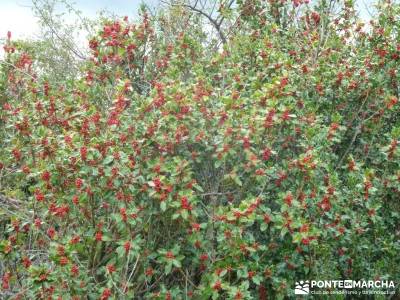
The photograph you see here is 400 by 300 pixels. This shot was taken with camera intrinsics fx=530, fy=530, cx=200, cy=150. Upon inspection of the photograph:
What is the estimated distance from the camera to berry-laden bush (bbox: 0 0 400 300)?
13.8 ft

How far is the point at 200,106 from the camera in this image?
189 inches

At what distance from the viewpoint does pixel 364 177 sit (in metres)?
4.86

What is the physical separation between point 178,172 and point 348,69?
2.79 meters

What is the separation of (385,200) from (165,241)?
247 centimetres

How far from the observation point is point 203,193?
15.6ft

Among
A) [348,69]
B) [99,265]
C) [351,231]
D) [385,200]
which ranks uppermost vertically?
[348,69]

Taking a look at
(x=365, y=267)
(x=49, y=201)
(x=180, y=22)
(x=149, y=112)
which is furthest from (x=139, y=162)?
(x=180, y=22)

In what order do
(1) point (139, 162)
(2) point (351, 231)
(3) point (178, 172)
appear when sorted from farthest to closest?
(2) point (351, 231)
(1) point (139, 162)
(3) point (178, 172)

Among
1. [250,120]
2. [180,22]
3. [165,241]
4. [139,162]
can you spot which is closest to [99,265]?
[165,241]

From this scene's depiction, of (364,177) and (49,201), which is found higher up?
(364,177)

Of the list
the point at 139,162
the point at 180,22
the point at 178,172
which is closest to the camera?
the point at 178,172

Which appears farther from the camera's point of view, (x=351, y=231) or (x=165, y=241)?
(x=351, y=231)

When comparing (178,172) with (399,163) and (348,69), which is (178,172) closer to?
(399,163)

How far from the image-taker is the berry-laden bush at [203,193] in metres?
4.22
